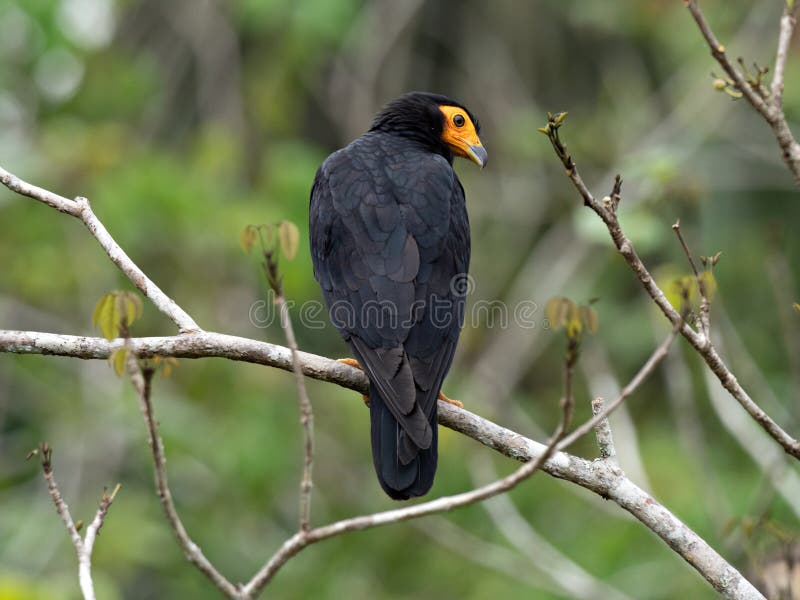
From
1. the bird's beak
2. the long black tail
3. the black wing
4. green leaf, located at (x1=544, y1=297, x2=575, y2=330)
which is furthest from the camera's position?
the bird's beak

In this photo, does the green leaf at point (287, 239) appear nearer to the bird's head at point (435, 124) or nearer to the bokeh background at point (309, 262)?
the bird's head at point (435, 124)

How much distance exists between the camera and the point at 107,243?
3031 millimetres

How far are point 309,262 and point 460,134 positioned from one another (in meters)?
1.44

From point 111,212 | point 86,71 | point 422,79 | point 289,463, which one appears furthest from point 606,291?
point 86,71

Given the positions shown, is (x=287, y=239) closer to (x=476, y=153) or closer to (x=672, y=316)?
(x=672, y=316)

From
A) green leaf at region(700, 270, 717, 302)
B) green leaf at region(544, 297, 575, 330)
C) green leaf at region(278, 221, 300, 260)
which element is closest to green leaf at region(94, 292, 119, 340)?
green leaf at region(278, 221, 300, 260)

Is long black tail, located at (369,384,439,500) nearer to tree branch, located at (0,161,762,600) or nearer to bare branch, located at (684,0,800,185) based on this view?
tree branch, located at (0,161,762,600)

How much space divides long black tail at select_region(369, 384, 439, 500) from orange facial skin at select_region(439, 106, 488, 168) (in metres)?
1.66

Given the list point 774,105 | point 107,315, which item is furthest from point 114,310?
point 774,105

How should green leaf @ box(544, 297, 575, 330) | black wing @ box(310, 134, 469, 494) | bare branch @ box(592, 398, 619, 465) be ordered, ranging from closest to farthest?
green leaf @ box(544, 297, 575, 330), bare branch @ box(592, 398, 619, 465), black wing @ box(310, 134, 469, 494)

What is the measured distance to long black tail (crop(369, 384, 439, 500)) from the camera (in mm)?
3006

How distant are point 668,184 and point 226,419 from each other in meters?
2.87

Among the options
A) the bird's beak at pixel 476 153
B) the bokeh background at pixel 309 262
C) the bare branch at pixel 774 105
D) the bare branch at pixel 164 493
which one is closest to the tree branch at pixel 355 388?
the bare branch at pixel 164 493

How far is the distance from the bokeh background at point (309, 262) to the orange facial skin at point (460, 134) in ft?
3.79
